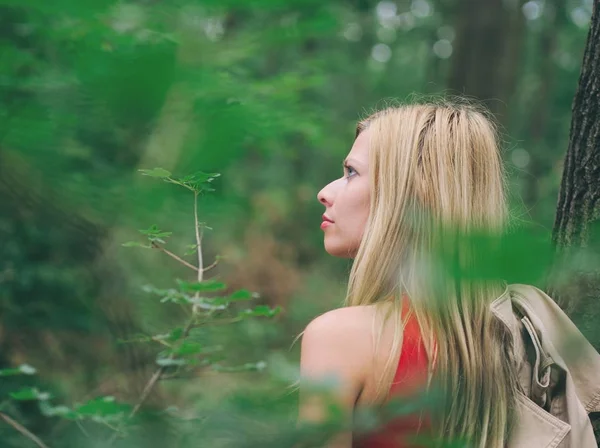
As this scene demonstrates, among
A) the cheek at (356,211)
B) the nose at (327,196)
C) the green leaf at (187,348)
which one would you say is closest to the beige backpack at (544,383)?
the cheek at (356,211)

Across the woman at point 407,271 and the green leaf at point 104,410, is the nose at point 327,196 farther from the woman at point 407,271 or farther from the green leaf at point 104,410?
the green leaf at point 104,410

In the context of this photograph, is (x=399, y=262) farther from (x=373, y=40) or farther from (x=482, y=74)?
(x=373, y=40)

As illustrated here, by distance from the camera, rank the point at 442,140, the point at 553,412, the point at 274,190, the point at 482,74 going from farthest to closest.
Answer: the point at 274,190 → the point at 482,74 → the point at 442,140 → the point at 553,412

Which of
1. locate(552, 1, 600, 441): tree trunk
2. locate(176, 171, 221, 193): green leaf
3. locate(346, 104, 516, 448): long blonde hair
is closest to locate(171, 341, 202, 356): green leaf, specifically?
locate(346, 104, 516, 448): long blonde hair

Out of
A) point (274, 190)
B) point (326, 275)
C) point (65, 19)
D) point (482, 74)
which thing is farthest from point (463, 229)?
point (274, 190)

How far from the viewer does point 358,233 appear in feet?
6.17

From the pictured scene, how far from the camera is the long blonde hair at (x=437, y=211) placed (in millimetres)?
1553

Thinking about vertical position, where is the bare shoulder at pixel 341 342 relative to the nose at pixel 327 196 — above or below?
below

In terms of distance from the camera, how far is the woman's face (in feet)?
6.15

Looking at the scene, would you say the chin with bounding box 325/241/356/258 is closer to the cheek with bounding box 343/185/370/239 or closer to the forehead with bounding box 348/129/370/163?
the cheek with bounding box 343/185/370/239

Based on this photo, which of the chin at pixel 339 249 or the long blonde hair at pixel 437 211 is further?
the chin at pixel 339 249

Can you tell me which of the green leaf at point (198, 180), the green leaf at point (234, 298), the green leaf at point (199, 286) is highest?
the green leaf at point (198, 180)

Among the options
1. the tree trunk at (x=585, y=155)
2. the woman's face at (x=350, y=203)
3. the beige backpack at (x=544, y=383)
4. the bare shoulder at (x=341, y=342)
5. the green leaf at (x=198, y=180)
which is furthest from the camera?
the tree trunk at (x=585, y=155)

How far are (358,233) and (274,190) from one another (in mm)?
7985
